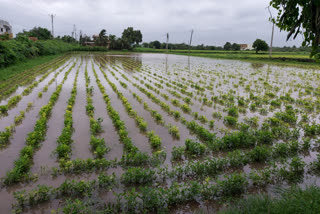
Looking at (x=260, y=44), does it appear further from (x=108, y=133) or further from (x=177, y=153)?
(x=177, y=153)

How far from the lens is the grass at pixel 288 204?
3.45 metres

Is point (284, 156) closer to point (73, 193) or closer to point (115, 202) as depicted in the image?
point (115, 202)

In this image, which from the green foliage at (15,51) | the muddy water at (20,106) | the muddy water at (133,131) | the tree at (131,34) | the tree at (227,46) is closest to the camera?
the muddy water at (133,131)

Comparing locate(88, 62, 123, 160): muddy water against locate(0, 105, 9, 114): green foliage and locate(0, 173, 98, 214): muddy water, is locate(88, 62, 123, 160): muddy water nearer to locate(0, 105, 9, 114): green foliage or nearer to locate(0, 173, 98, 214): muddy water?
locate(0, 173, 98, 214): muddy water

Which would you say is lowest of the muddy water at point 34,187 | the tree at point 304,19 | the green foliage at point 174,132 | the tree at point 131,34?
the muddy water at point 34,187

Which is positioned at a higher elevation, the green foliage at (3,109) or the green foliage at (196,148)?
the green foliage at (3,109)

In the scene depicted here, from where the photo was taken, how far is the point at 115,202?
4328 millimetres

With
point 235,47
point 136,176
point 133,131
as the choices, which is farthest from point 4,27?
point 235,47

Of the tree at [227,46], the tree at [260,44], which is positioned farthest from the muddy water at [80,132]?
the tree at [227,46]

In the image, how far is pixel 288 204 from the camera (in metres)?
3.60

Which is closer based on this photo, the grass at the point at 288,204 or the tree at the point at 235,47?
the grass at the point at 288,204

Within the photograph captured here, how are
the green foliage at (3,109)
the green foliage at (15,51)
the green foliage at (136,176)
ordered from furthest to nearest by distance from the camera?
the green foliage at (15,51)
the green foliage at (3,109)
the green foliage at (136,176)

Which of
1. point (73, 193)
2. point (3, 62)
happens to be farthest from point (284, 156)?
point (3, 62)

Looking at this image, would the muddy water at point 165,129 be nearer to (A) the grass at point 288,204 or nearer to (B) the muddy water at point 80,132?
(B) the muddy water at point 80,132
